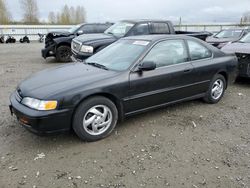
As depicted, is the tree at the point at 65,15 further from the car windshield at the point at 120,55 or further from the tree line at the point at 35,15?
the car windshield at the point at 120,55

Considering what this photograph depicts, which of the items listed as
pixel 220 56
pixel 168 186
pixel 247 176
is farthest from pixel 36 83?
pixel 220 56

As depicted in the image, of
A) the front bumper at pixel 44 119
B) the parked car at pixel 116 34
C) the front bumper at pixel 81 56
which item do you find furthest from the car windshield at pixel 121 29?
the front bumper at pixel 44 119

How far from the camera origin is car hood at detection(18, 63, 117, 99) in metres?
3.13

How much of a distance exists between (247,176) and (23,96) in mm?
3051

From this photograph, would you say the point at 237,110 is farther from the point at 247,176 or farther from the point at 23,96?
the point at 23,96

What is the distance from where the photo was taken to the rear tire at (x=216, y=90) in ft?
15.6

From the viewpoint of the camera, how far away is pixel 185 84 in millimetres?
4242

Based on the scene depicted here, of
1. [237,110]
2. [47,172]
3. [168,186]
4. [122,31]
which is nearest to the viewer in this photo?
[168,186]

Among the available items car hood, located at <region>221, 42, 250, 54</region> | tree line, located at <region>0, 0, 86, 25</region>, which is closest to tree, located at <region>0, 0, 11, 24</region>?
tree line, located at <region>0, 0, 86, 25</region>

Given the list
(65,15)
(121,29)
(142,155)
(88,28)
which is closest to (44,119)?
(142,155)

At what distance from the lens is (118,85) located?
3.45 m

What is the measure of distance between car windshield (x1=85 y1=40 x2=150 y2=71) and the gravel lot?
3.39ft

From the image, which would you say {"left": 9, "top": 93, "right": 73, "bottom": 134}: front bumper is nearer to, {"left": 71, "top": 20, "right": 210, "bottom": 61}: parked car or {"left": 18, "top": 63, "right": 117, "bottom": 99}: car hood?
{"left": 18, "top": 63, "right": 117, "bottom": 99}: car hood

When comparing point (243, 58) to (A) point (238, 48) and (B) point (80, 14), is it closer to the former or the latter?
(A) point (238, 48)
